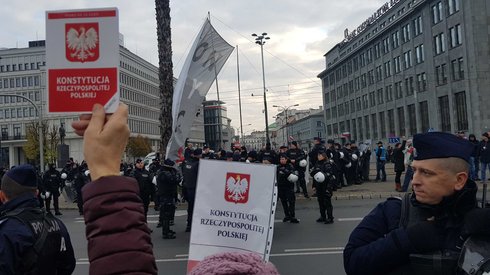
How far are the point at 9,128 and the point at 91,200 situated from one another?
104014 mm

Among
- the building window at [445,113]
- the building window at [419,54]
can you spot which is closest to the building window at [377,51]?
the building window at [419,54]

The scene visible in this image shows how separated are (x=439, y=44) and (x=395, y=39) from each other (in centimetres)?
1433

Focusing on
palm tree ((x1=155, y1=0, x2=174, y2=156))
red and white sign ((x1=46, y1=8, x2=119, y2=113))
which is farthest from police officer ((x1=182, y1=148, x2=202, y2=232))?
red and white sign ((x1=46, y1=8, x2=119, y2=113))

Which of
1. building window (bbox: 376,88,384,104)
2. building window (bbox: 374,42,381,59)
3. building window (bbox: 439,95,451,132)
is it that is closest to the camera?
building window (bbox: 439,95,451,132)

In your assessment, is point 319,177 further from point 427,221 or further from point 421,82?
point 421,82

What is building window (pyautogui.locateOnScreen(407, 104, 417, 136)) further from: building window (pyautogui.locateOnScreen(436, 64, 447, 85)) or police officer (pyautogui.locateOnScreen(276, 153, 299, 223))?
police officer (pyautogui.locateOnScreen(276, 153, 299, 223))

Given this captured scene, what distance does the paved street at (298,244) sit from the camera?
756 centimetres

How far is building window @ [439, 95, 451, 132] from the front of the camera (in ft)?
172

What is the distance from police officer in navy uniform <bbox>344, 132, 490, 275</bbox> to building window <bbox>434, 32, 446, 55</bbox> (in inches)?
2203

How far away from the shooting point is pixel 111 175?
1.38 m

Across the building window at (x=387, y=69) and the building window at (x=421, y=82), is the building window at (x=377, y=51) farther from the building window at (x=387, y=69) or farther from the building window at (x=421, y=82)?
the building window at (x=421, y=82)

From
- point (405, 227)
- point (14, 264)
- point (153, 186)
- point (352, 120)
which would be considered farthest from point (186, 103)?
point (352, 120)

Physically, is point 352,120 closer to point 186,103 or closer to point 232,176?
point 186,103

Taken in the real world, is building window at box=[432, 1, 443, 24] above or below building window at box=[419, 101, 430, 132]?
above
